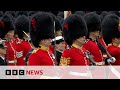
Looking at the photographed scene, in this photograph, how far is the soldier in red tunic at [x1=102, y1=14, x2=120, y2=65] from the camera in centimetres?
558

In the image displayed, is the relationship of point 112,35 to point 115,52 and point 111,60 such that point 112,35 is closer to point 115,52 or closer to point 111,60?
point 115,52

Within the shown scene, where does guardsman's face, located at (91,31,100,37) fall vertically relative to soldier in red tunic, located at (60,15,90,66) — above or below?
below

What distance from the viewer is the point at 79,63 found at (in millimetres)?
4812

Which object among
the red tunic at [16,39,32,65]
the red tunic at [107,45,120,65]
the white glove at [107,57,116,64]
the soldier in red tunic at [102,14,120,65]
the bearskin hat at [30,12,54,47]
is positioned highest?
the bearskin hat at [30,12,54,47]

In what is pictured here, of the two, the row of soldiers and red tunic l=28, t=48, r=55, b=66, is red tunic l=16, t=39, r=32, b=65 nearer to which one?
the row of soldiers

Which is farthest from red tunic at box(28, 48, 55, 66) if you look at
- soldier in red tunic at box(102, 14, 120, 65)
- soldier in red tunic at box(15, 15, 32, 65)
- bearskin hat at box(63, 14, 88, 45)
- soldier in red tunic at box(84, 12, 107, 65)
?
soldier in red tunic at box(15, 15, 32, 65)

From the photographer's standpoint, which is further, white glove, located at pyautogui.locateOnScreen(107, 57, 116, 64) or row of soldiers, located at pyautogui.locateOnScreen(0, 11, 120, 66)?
white glove, located at pyautogui.locateOnScreen(107, 57, 116, 64)

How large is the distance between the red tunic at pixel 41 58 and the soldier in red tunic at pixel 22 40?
180cm

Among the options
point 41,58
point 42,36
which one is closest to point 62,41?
point 42,36

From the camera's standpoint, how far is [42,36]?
478cm

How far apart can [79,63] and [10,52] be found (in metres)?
1.69

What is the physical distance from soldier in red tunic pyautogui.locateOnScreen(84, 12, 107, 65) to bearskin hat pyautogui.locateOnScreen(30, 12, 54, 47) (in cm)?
137
